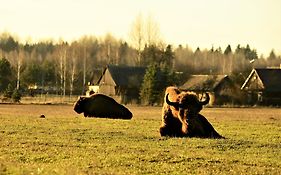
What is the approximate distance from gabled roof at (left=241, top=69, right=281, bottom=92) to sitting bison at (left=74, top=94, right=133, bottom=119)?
218 ft

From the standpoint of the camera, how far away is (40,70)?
12388cm

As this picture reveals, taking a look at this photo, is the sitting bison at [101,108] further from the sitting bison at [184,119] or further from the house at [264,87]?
the house at [264,87]

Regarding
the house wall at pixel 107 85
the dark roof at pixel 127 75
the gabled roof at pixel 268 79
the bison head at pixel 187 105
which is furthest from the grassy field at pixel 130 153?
the gabled roof at pixel 268 79

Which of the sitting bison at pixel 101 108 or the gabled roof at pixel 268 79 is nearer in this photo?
the sitting bison at pixel 101 108

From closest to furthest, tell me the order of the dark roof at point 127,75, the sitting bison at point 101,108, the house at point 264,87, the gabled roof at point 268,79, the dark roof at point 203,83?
the sitting bison at point 101,108, the house at point 264,87, the dark roof at point 203,83, the gabled roof at point 268,79, the dark roof at point 127,75

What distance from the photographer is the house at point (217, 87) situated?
318 ft

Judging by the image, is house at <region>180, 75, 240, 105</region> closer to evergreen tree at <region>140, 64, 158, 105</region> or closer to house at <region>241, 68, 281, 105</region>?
house at <region>241, 68, 281, 105</region>

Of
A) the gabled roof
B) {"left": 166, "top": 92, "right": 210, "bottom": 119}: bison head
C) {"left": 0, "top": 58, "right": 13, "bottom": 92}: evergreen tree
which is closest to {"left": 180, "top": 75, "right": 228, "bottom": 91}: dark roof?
the gabled roof

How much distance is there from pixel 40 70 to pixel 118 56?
40107 millimetres

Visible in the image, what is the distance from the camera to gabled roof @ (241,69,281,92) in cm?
10269

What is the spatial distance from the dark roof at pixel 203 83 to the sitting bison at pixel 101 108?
60.7m

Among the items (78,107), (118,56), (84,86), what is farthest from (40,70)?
(78,107)

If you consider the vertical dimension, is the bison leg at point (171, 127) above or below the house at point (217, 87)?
below

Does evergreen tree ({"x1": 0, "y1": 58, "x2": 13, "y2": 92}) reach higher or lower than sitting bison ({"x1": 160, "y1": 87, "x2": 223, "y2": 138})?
higher
